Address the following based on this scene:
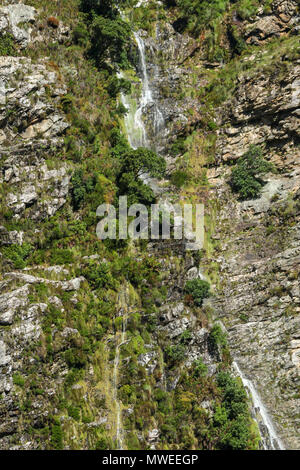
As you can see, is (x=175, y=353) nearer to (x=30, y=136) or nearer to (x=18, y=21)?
(x=30, y=136)

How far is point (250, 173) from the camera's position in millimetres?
40344

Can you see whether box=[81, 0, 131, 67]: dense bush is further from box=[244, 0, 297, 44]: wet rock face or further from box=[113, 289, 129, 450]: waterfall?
box=[113, 289, 129, 450]: waterfall

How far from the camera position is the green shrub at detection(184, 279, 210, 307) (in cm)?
3353

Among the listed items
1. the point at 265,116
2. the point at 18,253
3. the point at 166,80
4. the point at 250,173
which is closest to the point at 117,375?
the point at 18,253

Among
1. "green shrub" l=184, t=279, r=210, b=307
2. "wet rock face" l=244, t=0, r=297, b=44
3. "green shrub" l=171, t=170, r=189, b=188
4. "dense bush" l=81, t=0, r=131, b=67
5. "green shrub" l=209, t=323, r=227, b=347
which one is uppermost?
"wet rock face" l=244, t=0, r=297, b=44

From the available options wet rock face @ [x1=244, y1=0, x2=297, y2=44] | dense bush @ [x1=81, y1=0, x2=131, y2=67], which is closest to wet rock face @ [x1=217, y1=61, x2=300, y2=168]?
wet rock face @ [x1=244, y1=0, x2=297, y2=44]

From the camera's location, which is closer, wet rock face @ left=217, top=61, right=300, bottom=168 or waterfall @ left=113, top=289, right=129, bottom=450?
waterfall @ left=113, top=289, right=129, bottom=450

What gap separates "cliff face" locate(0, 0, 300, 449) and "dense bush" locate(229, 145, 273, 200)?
31.2 inches

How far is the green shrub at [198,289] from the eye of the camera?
110 feet

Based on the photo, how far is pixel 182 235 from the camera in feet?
119

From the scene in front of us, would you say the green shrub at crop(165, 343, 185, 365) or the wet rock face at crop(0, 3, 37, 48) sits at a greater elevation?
the wet rock face at crop(0, 3, 37, 48)

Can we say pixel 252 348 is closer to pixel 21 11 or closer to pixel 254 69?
pixel 254 69

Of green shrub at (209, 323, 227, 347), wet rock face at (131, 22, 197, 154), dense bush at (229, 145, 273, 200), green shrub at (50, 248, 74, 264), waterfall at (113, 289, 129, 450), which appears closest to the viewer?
waterfall at (113, 289, 129, 450)

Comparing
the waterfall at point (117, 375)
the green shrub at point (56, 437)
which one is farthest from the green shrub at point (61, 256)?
the green shrub at point (56, 437)
